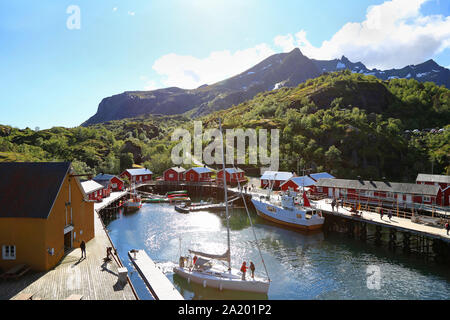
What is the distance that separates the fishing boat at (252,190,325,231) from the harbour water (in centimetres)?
139

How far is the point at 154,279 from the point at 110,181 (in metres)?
41.7

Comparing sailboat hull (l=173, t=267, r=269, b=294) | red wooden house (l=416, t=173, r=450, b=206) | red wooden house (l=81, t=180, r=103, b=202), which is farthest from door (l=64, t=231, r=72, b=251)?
red wooden house (l=416, t=173, r=450, b=206)

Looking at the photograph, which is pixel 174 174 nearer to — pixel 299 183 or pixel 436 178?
pixel 299 183

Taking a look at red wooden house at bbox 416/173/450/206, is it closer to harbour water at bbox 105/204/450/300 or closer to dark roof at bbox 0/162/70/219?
harbour water at bbox 105/204/450/300

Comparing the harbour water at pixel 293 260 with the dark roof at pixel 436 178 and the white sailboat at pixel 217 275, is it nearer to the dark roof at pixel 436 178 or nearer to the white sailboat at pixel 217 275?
the white sailboat at pixel 217 275

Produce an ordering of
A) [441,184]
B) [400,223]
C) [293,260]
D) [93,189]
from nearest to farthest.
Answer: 1. [293,260]
2. [400,223]
3. [93,189]
4. [441,184]

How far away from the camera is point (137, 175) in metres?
69.8

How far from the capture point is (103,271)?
17656mm

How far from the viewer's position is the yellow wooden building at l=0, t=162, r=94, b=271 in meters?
17.1

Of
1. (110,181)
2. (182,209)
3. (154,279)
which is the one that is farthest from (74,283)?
(110,181)
